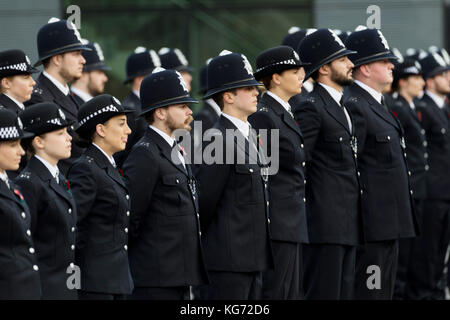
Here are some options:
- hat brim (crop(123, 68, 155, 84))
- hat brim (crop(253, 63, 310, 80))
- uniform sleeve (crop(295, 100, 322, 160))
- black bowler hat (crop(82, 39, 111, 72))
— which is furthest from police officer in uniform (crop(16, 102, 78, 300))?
black bowler hat (crop(82, 39, 111, 72))

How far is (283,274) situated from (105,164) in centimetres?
161

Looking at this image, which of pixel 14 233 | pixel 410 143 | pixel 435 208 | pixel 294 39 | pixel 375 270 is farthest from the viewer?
pixel 435 208

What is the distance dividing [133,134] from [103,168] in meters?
2.41

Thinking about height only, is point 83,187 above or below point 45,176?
below

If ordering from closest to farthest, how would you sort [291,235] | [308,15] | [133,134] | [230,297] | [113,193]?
[113,193]
[230,297]
[291,235]
[133,134]
[308,15]

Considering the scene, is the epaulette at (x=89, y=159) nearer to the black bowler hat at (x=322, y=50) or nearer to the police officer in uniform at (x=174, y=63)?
the black bowler hat at (x=322, y=50)

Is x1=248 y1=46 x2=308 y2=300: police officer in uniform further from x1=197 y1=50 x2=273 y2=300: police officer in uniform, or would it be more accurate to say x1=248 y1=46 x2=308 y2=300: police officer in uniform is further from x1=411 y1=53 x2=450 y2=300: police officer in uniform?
x1=411 y1=53 x2=450 y2=300: police officer in uniform

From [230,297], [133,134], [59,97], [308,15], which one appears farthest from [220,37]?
[230,297]

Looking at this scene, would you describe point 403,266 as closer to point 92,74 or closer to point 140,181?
point 92,74

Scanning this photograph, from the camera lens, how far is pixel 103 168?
7008mm

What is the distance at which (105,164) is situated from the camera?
7.04 meters

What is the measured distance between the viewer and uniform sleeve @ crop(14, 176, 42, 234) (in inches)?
254

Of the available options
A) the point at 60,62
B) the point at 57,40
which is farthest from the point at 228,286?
the point at 57,40

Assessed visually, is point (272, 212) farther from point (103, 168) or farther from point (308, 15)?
point (308, 15)
